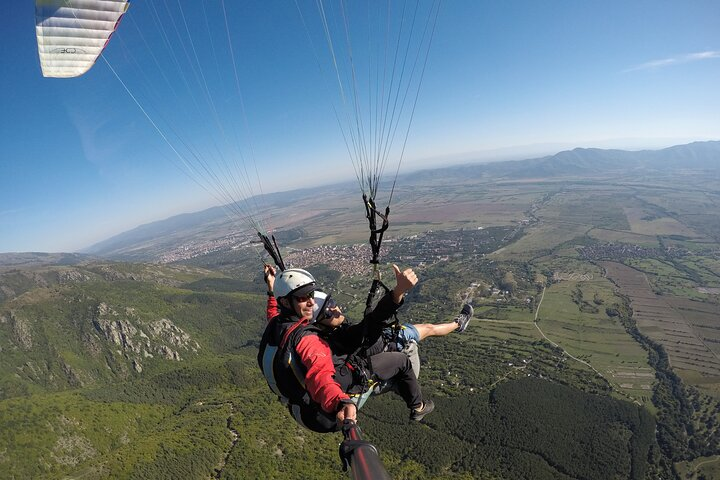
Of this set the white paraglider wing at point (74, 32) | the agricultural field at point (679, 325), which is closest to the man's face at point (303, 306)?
the white paraglider wing at point (74, 32)

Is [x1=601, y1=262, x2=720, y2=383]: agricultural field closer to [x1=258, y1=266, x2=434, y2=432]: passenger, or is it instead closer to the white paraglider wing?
[x1=258, y1=266, x2=434, y2=432]: passenger

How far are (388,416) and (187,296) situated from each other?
6748 centimetres

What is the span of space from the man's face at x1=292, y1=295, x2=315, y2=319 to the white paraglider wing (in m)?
6.85

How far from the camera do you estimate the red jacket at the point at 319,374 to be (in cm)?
270

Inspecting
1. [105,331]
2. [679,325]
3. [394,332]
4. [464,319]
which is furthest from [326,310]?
[105,331]

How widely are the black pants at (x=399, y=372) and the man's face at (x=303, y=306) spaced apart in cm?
94

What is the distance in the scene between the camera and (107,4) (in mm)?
6801

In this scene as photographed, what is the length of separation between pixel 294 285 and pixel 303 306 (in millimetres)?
249

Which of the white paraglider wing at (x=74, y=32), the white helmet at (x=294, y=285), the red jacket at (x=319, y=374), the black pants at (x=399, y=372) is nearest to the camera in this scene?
the red jacket at (x=319, y=374)

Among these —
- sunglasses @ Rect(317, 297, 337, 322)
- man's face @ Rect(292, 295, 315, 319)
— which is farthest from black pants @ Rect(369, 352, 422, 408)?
man's face @ Rect(292, 295, 315, 319)

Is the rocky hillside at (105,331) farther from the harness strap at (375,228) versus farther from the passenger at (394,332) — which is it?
the harness strap at (375,228)

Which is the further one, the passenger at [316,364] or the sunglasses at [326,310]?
the sunglasses at [326,310]

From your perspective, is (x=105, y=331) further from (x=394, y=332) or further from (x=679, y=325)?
(x=679, y=325)

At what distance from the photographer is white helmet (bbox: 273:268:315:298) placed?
391 centimetres
